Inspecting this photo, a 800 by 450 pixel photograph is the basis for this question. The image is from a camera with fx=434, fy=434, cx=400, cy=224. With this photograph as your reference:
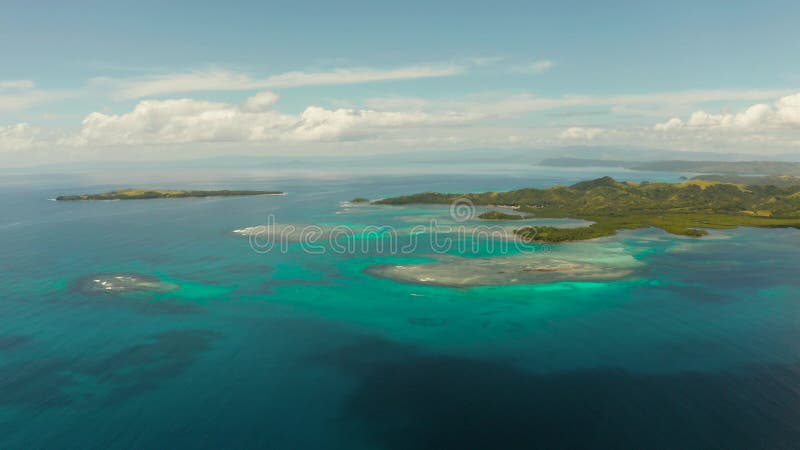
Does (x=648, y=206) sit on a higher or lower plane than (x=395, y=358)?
higher

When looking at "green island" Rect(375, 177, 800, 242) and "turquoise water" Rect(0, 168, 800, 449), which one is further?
"green island" Rect(375, 177, 800, 242)

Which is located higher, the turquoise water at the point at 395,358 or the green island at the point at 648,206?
the green island at the point at 648,206

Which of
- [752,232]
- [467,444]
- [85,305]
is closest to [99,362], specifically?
[85,305]

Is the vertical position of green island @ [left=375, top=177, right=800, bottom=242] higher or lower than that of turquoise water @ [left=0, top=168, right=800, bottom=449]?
higher

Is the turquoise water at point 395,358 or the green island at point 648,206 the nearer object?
the turquoise water at point 395,358

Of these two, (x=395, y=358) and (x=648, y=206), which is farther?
(x=648, y=206)

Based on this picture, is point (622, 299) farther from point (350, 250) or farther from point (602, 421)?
point (350, 250)
